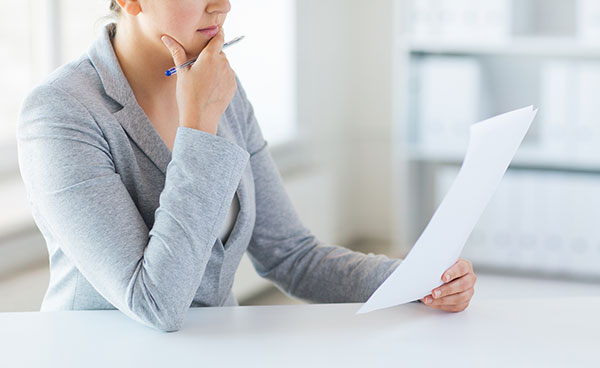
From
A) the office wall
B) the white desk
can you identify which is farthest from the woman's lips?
the office wall

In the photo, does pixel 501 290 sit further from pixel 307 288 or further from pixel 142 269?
pixel 142 269

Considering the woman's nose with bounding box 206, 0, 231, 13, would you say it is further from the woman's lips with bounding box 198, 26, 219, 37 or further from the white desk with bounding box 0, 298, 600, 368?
the white desk with bounding box 0, 298, 600, 368

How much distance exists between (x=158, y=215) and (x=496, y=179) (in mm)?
435

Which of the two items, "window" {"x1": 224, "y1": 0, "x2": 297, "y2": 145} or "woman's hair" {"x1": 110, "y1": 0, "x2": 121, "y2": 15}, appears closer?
"woman's hair" {"x1": 110, "y1": 0, "x2": 121, "y2": 15}

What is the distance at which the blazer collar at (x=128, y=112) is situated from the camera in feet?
3.68

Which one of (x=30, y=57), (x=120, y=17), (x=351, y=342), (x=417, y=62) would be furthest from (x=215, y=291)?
(x=417, y=62)

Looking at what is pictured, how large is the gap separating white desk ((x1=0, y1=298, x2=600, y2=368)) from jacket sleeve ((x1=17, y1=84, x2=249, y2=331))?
52 millimetres

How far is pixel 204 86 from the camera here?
43.7 inches

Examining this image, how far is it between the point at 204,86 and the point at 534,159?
7.94 ft

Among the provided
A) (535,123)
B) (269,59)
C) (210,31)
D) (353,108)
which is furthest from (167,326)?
(353,108)

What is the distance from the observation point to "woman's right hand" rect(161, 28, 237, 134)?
1081mm

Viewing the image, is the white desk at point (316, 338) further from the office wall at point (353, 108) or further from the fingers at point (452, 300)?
the office wall at point (353, 108)

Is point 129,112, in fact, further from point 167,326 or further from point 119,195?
point 167,326

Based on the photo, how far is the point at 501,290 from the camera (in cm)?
316
